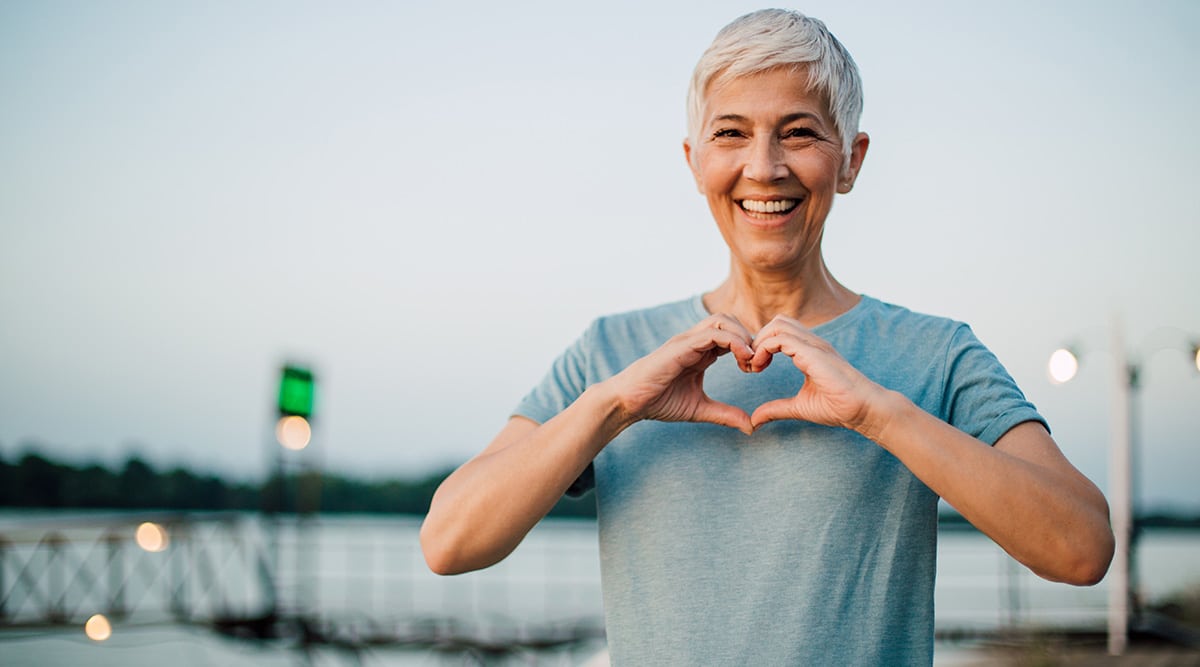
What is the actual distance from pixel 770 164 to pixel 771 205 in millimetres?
63

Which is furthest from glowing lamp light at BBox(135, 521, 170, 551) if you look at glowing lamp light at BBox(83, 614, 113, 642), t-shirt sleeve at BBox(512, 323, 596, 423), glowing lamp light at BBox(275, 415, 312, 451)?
t-shirt sleeve at BBox(512, 323, 596, 423)

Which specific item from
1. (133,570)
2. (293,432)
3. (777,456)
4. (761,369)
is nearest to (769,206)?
(761,369)

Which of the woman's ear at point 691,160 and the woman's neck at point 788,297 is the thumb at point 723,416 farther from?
the woman's ear at point 691,160

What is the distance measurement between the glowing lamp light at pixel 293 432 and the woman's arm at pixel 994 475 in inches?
356

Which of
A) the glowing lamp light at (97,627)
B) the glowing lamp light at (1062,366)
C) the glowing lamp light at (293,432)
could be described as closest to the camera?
the glowing lamp light at (1062,366)

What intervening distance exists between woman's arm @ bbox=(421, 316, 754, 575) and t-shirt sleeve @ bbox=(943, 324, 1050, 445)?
30cm

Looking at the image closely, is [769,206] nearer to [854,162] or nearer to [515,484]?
[854,162]

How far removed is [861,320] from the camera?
4.70 ft

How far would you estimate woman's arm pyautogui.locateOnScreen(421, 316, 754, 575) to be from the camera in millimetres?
1246

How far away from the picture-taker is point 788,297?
143 cm

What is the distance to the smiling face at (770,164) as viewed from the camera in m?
1.30

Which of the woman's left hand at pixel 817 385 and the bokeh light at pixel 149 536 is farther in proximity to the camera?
the bokeh light at pixel 149 536

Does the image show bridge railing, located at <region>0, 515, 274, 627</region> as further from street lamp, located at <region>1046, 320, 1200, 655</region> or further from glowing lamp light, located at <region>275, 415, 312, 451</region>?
street lamp, located at <region>1046, 320, 1200, 655</region>

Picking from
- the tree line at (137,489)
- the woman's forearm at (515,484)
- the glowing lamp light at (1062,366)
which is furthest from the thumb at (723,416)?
the tree line at (137,489)
